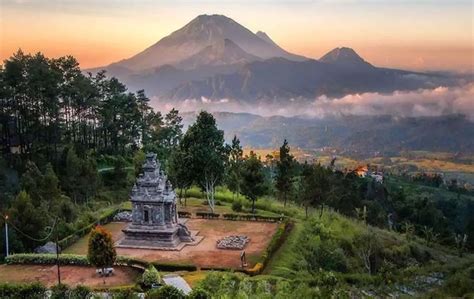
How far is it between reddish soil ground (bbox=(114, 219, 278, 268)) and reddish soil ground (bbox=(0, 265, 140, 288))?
316 cm

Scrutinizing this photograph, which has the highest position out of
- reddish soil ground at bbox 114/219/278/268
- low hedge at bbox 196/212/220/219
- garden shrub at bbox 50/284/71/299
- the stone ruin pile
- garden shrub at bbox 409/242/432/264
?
garden shrub at bbox 50/284/71/299

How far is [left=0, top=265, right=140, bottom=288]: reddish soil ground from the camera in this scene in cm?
2550

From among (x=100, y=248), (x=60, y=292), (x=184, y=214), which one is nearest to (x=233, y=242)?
(x=184, y=214)

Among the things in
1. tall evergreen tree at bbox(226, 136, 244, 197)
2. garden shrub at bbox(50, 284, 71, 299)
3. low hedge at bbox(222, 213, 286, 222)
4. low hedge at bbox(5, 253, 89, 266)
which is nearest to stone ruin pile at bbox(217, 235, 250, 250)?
low hedge at bbox(222, 213, 286, 222)

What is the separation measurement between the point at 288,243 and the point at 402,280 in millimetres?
6362

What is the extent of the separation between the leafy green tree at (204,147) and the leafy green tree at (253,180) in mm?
1877

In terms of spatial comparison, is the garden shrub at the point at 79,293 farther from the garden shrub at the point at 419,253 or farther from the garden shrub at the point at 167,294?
the garden shrub at the point at 419,253

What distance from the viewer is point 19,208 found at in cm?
3067

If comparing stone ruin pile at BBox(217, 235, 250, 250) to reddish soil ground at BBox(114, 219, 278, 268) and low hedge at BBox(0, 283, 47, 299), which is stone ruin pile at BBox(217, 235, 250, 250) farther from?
low hedge at BBox(0, 283, 47, 299)

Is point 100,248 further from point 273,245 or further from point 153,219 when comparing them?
point 273,245

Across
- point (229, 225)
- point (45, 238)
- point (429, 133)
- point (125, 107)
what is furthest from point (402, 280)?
point (429, 133)

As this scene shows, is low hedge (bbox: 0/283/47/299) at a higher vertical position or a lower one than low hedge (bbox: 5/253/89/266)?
higher

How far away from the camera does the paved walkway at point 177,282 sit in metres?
24.1

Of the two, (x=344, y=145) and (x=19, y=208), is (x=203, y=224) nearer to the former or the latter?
(x=19, y=208)
